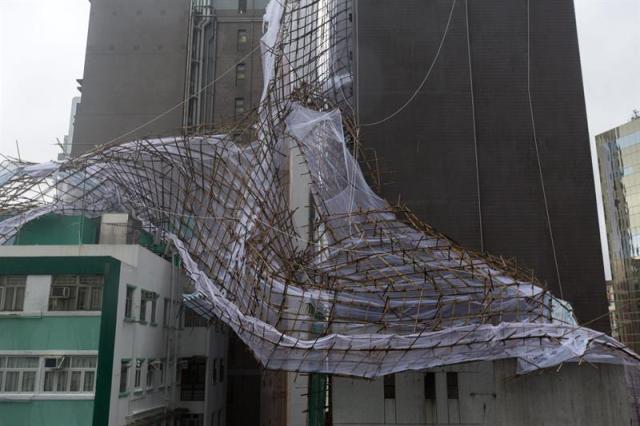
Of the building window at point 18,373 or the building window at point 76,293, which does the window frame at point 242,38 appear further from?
the building window at point 18,373

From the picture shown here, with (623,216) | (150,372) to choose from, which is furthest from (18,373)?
(623,216)

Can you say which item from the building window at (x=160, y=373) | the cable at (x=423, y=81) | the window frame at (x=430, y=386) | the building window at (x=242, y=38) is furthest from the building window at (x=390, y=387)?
the building window at (x=242, y=38)

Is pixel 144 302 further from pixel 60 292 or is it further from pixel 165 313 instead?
pixel 60 292

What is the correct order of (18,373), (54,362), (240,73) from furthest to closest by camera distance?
(240,73)
(54,362)
(18,373)

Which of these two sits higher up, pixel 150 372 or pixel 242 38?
pixel 242 38

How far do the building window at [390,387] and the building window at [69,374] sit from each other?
761 centimetres

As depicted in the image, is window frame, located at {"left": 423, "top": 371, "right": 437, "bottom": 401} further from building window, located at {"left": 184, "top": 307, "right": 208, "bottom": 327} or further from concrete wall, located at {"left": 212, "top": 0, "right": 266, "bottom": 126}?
concrete wall, located at {"left": 212, "top": 0, "right": 266, "bottom": 126}

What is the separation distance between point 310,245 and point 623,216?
46.6m

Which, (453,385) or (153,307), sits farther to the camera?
(153,307)

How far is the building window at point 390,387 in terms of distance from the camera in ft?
52.1

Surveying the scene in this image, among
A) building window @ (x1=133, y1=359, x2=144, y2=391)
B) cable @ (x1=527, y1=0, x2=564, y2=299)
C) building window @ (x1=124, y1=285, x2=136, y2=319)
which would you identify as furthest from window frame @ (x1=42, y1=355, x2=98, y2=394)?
cable @ (x1=527, y1=0, x2=564, y2=299)

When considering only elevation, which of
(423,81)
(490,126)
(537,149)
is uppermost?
(423,81)

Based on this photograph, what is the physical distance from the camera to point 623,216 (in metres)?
54.6

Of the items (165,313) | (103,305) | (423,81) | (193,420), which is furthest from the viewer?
(423,81)
